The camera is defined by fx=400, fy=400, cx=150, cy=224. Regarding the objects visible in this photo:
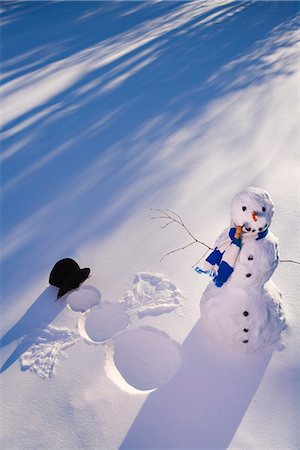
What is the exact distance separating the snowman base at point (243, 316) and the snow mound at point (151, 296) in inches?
14.5

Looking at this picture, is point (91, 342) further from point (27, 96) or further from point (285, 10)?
point (285, 10)

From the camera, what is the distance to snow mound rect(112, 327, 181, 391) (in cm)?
258

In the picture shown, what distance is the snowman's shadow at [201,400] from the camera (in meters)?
2.31

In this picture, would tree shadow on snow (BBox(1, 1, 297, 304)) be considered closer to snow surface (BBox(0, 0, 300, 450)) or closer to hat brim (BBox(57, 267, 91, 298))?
snow surface (BBox(0, 0, 300, 450))

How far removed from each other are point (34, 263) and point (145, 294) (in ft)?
3.38

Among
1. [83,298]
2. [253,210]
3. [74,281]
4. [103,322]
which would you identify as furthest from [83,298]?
[253,210]

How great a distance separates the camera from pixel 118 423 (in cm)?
238

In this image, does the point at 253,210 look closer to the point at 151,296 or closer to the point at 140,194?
Result: the point at 151,296

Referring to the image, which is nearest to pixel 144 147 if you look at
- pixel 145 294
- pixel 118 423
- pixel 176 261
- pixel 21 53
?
pixel 176 261

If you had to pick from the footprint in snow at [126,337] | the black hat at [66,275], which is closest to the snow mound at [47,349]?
the footprint in snow at [126,337]

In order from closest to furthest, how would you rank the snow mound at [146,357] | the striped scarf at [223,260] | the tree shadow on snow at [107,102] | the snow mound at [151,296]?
the striped scarf at [223,260], the snow mound at [146,357], the snow mound at [151,296], the tree shadow on snow at [107,102]

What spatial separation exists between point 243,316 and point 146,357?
71cm

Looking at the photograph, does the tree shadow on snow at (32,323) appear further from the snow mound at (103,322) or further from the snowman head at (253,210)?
the snowman head at (253,210)

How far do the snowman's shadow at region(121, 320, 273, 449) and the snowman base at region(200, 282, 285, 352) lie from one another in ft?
0.37
